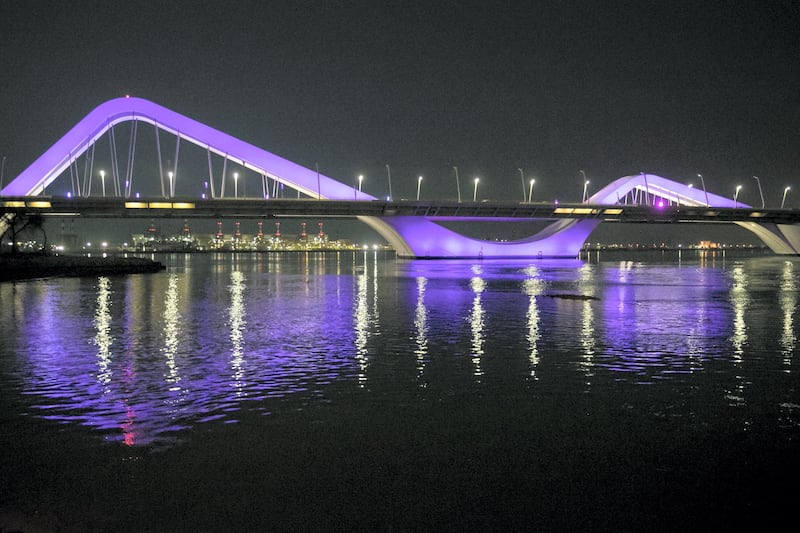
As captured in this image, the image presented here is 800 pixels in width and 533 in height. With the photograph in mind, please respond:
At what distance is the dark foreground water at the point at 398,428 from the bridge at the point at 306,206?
6024 cm

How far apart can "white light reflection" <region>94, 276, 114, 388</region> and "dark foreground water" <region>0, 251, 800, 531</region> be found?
0.10 metres

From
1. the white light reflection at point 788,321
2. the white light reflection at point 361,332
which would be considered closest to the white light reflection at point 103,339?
the white light reflection at point 361,332

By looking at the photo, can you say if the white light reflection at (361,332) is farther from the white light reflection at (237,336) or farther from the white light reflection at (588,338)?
the white light reflection at (588,338)

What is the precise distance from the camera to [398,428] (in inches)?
307

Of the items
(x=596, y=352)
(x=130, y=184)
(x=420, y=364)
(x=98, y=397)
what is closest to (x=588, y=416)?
(x=420, y=364)

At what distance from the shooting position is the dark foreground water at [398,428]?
5.54m

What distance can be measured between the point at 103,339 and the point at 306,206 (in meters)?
62.2

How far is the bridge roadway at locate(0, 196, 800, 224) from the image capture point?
72.7 m

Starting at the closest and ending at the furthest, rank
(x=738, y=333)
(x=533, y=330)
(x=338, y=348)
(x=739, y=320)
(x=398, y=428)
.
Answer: (x=398, y=428) → (x=338, y=348) → (x=738, y=333) → (x=533, y=330) → (x=739, y=320)

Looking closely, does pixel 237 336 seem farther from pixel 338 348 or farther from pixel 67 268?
pixel 67 268

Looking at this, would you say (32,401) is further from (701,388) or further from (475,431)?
(701,388)

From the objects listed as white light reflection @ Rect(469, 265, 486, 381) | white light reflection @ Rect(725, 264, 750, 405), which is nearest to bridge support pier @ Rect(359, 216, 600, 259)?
white light reflection @ Rect(725, 264, 750, 405)

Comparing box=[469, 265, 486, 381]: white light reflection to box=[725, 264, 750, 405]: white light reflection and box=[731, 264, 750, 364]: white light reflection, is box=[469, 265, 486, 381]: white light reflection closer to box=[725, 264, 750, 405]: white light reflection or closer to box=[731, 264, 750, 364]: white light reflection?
box=[725, 264, 750, 405]: white light reflection

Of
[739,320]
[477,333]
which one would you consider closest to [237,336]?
[477,333]
